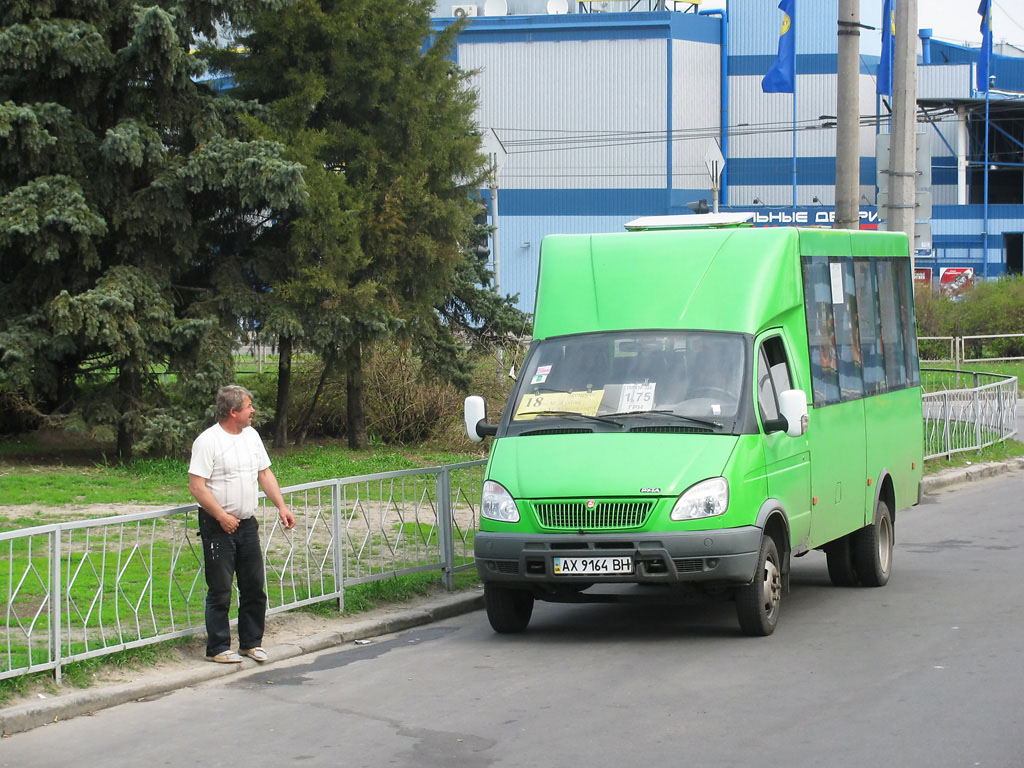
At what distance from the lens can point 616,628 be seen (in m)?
9.61

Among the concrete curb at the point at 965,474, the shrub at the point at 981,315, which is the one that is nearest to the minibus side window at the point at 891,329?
the concrete curb at the point at 965,474

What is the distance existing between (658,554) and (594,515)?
484 mm

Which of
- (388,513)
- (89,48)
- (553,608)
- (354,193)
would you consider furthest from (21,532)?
(354,193)

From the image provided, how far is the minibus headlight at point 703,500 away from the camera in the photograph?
854cm

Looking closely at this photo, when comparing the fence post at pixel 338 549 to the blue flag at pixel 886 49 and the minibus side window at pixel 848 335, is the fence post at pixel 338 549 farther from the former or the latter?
the blue flag at pixel 886 49

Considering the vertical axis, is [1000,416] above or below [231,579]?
above

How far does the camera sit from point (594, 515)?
8609mm

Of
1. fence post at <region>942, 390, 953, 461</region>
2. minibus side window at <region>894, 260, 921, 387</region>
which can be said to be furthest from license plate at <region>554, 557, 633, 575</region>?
fence post at <region>942, 390, 953, 461</region>

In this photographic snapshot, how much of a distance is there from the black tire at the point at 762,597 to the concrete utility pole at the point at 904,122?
10490 millimetres

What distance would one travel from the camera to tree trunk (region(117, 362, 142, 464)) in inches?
727

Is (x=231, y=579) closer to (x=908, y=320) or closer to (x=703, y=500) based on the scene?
(x=703, y=500)

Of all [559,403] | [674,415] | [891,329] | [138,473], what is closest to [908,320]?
[891,329]

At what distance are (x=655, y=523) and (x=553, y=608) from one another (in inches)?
97.7

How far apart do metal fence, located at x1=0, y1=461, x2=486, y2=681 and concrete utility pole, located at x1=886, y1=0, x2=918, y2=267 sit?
31.5 ft
